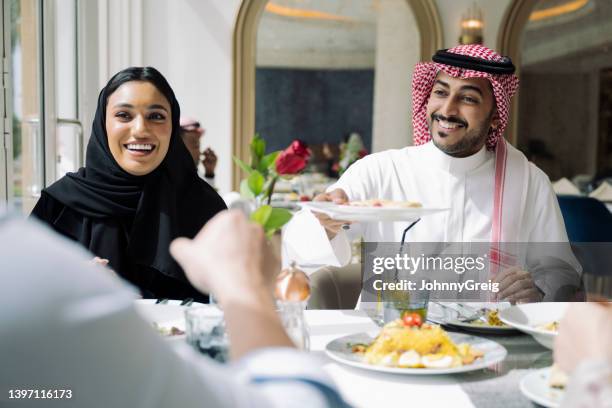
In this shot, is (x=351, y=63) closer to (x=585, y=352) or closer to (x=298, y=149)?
(x=298, y=149)

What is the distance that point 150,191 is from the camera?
224 cm

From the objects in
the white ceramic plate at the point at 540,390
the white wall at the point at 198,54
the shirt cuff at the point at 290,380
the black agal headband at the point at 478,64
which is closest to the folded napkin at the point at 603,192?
the white wall at the point at 198,54

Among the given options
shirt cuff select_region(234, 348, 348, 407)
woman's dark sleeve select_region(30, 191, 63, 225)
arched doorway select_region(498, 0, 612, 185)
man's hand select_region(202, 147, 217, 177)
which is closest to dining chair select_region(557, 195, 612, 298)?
arched doorway select_region(498, 0, 612, 185)

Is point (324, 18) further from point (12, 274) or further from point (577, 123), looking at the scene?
point (12, 274)

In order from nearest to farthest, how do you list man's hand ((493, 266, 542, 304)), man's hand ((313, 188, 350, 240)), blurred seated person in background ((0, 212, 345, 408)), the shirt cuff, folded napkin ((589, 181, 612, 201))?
blurred seated person in background ((0, 212, 345, 408))
the shirt cuff
man's hand ((313, 188, 350, 240))
man's hand ((493, 266, 542, 304))
folded napkin ((589, 181, 612, 201))

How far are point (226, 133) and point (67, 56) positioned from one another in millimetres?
1604

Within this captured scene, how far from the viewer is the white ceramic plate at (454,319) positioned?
1.44 metres

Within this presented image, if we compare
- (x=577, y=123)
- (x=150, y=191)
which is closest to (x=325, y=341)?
(x=150, y=191)

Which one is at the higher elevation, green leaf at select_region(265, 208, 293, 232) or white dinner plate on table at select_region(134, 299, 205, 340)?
green leaf at select_region(265, 208, 293, 232)

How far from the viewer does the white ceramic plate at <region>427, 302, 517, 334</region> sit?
144 centimetres

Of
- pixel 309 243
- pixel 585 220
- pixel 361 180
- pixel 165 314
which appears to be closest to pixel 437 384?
pixel 165 314

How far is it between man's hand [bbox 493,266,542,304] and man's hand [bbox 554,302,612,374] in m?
0.95

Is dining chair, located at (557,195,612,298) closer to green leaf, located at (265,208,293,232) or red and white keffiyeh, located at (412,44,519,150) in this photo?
red and white keffiyeh, located at (412,44,519,150)

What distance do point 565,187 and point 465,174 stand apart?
3676 millimetres
